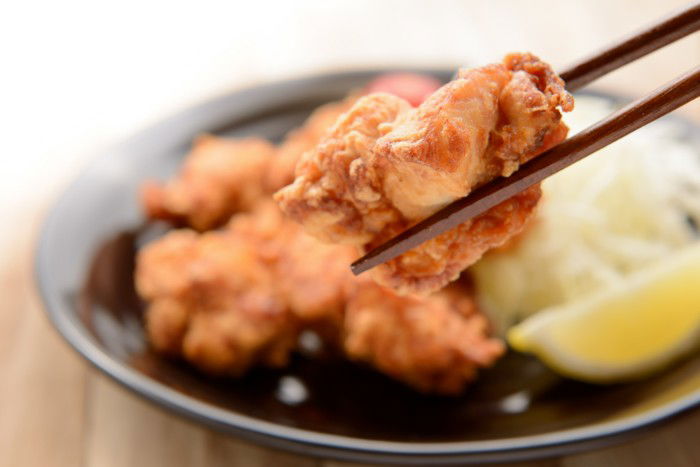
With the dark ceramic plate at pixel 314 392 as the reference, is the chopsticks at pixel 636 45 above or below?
above

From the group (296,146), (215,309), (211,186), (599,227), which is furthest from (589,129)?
(211,186)

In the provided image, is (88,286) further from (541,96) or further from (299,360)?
(541,96)

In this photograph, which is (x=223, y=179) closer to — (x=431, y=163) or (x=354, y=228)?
(x=354, y=228)

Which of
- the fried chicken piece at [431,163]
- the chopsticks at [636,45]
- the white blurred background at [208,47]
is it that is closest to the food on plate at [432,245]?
the fried chicken piece at [431,163]

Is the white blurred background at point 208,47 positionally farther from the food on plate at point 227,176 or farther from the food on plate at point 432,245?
the food on plate at point 432,245

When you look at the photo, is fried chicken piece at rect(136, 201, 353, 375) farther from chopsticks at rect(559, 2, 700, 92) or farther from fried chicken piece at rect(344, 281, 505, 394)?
chopsticks at rect(559, 2, 700, 92)

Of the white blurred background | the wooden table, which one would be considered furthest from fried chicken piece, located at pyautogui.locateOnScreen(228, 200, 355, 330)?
the white blurred background

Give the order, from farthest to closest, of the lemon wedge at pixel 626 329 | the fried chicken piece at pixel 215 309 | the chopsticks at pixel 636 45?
1. the fried chicken piece at pixel 215 309
2. the lemon wedge at pixel 626 329
3. the chopsticks at pixel 636 45
